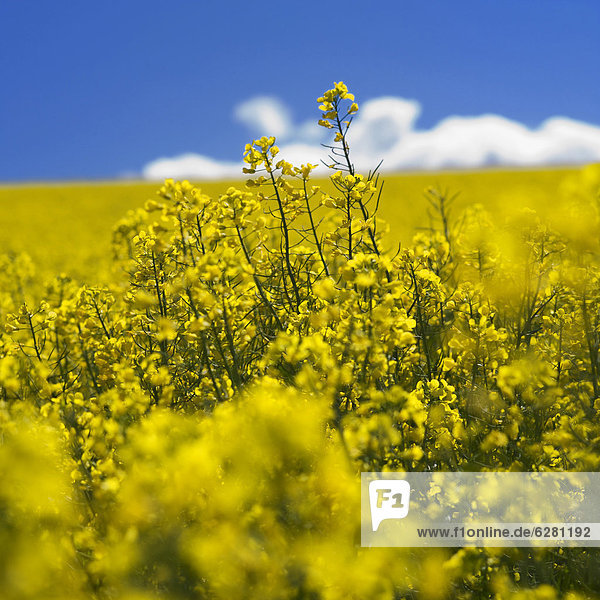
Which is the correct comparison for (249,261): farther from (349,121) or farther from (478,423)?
(478,423)

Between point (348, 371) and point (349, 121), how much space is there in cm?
160

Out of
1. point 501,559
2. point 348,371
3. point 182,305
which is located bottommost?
point 501,559

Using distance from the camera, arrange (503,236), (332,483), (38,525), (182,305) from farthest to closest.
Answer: (503,236)
(182,305)
(38,525)
(332,483)

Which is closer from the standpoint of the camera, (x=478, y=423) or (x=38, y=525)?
(x=38, y=525)

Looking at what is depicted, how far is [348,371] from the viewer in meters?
1.78

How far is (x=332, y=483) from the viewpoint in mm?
1323

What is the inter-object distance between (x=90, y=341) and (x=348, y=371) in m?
1.94

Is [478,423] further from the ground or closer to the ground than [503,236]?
closer to the ground

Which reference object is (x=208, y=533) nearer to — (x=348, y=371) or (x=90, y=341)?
(x=348, y=371)

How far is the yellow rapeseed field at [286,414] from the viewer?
1321mm

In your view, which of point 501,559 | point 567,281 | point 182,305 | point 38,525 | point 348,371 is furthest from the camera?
point 182,305

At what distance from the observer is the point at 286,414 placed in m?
1.41

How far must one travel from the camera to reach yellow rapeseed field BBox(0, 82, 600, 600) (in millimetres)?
1321

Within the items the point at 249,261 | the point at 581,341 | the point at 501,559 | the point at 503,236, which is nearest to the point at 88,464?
the point at 249,261
